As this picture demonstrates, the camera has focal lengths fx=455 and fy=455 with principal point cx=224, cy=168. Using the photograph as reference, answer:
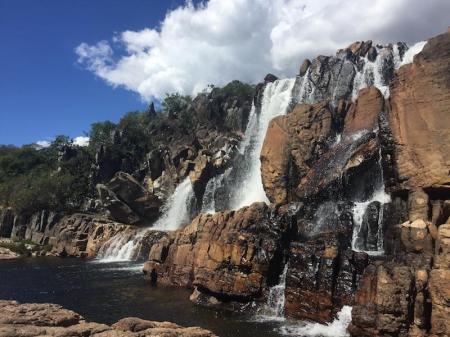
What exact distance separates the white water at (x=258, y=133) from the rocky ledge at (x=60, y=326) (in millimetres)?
45107

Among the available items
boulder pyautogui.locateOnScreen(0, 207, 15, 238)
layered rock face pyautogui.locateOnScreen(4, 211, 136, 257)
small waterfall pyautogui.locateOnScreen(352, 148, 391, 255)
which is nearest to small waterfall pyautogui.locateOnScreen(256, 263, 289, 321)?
small waterfall pyautogui.locateOnScreen(352, 148, 391, 255)

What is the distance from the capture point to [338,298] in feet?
83.8

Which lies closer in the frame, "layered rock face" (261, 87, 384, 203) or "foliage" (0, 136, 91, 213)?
"layered rock face" (261, 87, 384, 203)

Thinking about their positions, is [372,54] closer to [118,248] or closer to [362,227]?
[362,227]

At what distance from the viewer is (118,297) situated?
33688 mm

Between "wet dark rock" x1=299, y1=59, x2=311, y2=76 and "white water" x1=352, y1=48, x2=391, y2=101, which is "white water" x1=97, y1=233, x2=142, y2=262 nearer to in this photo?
"white water" x1=352, y1=48, x2=391, y2=101

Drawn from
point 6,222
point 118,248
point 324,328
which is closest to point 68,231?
point 118,248

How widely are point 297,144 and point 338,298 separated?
27338 mm

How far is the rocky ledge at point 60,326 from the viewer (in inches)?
473

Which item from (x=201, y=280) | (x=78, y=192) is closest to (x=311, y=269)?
(x=201, y=280)

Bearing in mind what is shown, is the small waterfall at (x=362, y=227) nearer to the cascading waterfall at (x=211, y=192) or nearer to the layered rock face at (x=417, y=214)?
the layered rock face at (x=417, y=214)

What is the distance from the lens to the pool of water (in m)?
25.3

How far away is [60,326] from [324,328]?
15345mm

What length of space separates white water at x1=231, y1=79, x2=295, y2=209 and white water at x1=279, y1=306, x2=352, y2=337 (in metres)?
34.3
